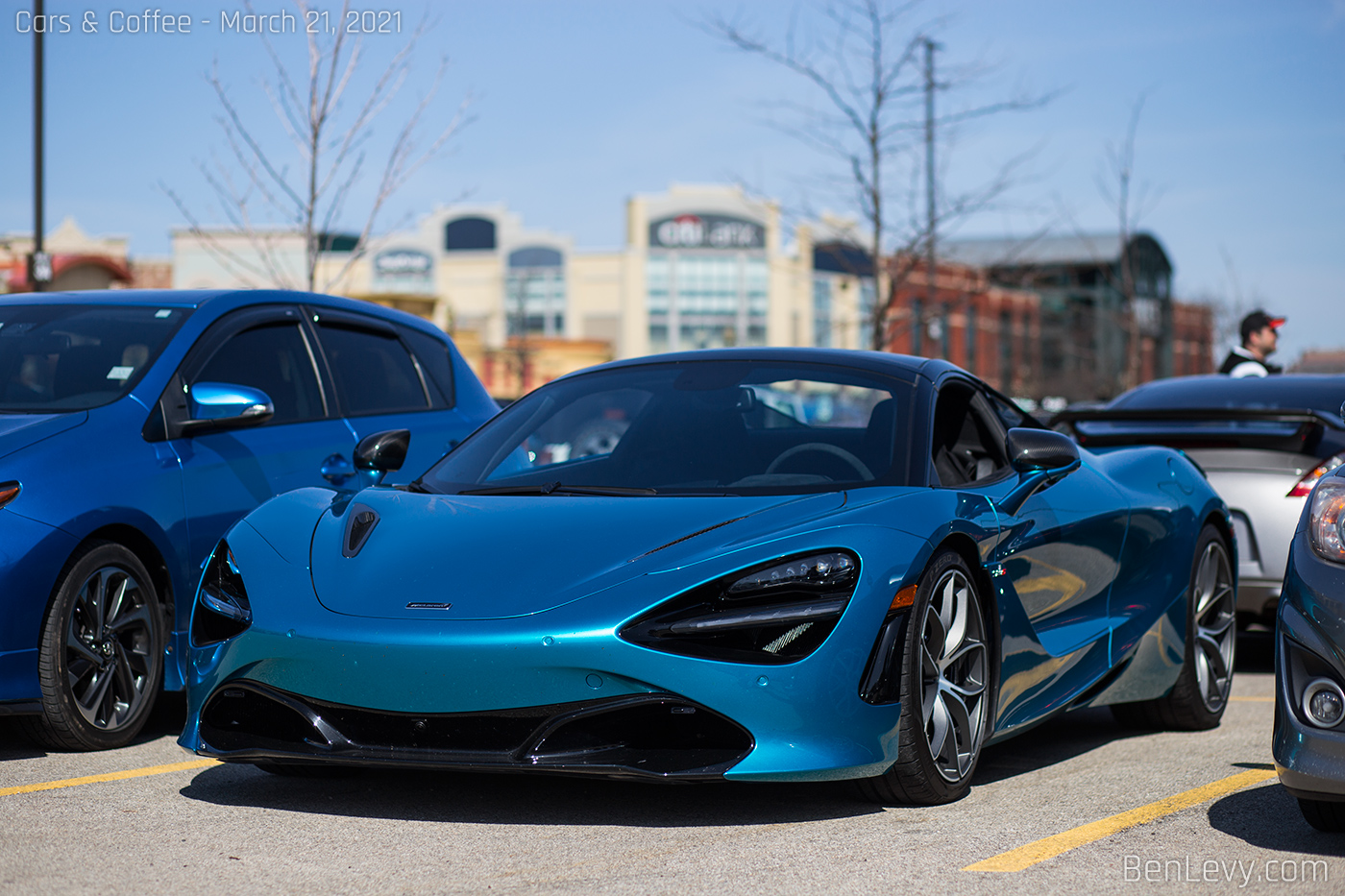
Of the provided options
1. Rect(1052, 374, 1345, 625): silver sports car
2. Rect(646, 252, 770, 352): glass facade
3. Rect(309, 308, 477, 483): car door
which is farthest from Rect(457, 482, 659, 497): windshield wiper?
Rect(646, 252, 770, 352): glass facade

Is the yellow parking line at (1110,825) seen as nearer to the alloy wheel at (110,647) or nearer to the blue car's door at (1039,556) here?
the blue car's door at (1039,556)

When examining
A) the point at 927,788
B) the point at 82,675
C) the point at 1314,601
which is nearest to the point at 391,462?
the point at 82,675

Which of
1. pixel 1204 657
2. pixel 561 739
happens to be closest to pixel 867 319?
pixel 1204 657

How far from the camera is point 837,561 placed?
12.9ft

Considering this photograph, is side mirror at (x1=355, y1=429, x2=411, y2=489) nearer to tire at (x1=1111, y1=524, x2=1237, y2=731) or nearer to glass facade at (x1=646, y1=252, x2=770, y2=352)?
tire at (x1=1111, y1=524, x2=1237, y2=731)

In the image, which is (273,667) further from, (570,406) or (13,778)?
(570,406)

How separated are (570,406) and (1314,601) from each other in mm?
2594

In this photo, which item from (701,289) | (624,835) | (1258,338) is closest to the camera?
(624,835)

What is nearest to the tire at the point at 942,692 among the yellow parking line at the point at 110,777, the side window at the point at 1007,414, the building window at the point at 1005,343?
the side window at the point at 1007,414

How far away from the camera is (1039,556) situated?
16.3ft

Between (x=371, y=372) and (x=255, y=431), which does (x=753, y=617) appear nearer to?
(x=255, y=431)

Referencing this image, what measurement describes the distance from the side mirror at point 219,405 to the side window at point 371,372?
97 cm

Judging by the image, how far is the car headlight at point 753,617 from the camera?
3.78m

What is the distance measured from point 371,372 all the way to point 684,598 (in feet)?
11.7
